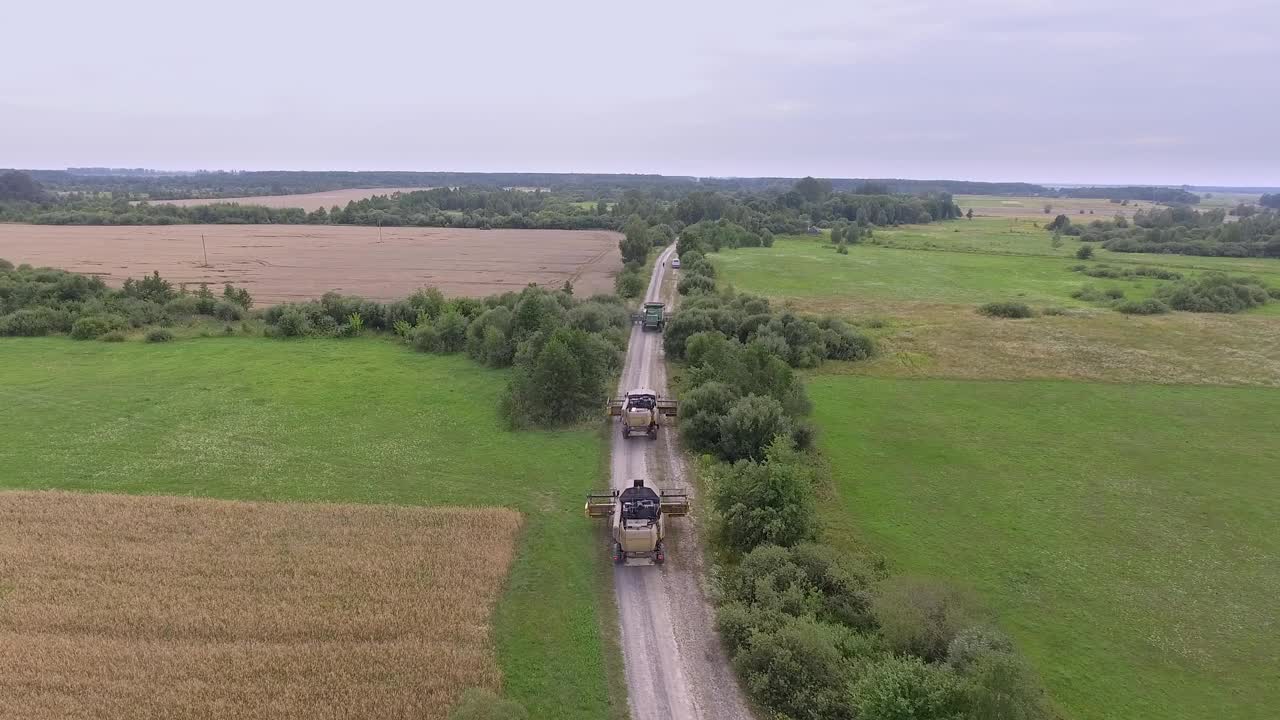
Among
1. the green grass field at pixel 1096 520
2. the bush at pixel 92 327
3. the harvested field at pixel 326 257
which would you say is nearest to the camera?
the green grass field at pixel 1096 520

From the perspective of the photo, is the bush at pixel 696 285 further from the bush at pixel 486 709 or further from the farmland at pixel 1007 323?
the bush at pixel 486 709

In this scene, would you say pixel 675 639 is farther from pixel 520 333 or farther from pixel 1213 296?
pixel 1213 296

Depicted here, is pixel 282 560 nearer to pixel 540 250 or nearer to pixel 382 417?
pixel 382 417

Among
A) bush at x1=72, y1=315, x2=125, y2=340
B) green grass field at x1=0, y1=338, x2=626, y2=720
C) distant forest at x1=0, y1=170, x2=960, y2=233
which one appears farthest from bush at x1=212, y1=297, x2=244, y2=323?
distant forest at x1=0, y1=170, x2=960, y2=233

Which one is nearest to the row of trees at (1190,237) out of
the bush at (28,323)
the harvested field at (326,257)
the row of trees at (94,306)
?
the harvested field at (326,257)

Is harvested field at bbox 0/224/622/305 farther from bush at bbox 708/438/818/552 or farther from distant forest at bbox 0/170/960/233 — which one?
bush at bbox 708/438/818/552

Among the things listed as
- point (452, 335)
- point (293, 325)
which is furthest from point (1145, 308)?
point (293, 325)
